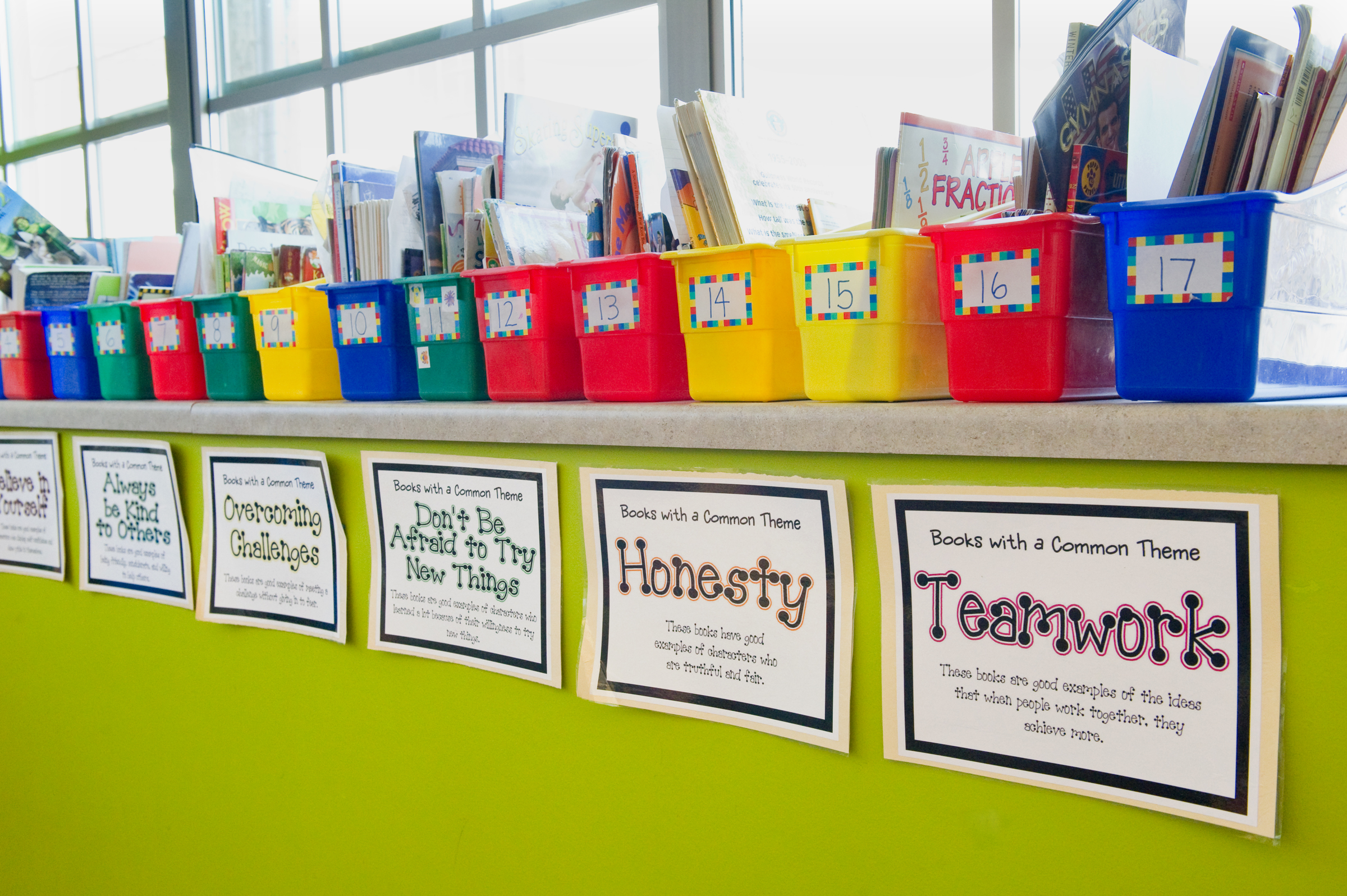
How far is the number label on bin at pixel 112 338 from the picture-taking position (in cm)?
160

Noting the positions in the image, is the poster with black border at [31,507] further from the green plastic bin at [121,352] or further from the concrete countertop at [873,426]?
the concrete countertop at [873,426]

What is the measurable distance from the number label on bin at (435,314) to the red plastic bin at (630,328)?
19 centimetres

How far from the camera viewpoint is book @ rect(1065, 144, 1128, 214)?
86cm

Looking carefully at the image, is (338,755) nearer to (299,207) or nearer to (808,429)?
(808,429)

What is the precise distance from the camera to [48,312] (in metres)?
1.71

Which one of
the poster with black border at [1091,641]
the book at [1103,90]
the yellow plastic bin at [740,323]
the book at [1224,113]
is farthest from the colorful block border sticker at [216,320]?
the book at [1224,113]

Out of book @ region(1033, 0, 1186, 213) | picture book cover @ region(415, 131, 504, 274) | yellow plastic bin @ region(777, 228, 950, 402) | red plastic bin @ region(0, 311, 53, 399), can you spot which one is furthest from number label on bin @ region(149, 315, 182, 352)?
book @ region(1033, 0, 1186, 213)

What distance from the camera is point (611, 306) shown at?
1.07 meters

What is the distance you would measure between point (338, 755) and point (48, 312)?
0.97 meters

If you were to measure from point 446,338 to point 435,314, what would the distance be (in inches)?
1.3

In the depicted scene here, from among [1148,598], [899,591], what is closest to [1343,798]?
[1148,598]

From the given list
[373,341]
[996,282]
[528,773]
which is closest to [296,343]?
[373,341]

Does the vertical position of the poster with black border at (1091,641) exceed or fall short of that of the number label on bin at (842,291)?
it falls short

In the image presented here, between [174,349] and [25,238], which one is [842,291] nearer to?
[174,349]
